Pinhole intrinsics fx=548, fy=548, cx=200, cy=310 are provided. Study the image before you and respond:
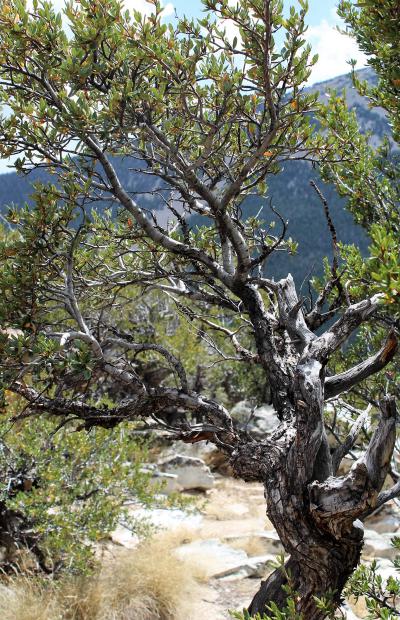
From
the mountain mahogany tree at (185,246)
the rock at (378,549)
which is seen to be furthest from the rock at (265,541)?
the mountain mahogany tree at (185,246)

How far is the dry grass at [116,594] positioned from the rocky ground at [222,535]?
0.44m

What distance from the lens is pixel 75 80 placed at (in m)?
3.54

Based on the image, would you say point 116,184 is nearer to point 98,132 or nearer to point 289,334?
point 98,132

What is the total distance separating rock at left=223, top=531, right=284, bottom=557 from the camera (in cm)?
1223

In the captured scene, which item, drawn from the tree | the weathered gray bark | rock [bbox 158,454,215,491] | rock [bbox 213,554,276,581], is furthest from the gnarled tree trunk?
rock [bbox 158,454,215,491]

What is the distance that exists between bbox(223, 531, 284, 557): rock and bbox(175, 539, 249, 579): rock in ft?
1.42

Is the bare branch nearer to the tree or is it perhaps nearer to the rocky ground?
the tree

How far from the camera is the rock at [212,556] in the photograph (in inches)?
415

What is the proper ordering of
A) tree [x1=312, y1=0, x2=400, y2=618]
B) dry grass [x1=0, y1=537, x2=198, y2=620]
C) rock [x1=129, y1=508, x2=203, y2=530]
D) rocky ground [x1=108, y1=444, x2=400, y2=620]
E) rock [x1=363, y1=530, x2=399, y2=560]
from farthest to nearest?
rock [x1=129, y1=508, x2=203, y2=530] < rock [x1=363, y1=530, x2=399, y2=560] < rocky ground [x1=108, y1=444, x2=400, y2=620] < dry grass [x1=0, y1=537, x2=198, y2=620] < tree [x1=312, y1=0, x2=400, y2=618]

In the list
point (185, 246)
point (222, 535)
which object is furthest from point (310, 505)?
point (222, 535)

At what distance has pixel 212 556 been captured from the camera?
11289 millimetres

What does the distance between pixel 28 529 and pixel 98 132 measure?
24.2 feet

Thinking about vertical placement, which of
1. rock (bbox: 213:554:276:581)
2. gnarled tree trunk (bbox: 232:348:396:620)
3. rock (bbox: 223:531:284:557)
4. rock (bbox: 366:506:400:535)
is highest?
gnarled tree trunk (bbox: 232:348:396:620)

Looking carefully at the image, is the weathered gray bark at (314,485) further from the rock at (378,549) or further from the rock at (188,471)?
the rock at (188,471)
